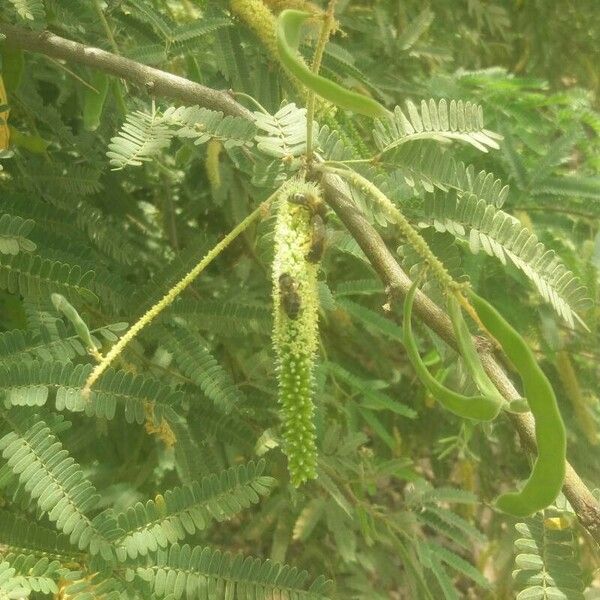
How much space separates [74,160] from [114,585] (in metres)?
1.05

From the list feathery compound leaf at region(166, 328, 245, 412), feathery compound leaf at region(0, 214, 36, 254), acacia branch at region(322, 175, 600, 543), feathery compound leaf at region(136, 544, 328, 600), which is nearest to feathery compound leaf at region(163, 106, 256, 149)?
acacia branch at region(322, 175, 600, 543)

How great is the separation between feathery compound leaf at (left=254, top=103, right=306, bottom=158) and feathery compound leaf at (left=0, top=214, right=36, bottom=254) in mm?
396

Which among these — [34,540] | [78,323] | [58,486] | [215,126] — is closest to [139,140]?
[215,126]

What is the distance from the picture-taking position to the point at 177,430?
4.53ft

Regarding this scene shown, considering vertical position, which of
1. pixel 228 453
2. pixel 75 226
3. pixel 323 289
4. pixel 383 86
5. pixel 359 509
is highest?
pixel 383 86

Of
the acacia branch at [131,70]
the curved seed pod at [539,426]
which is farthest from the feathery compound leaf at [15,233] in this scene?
the curved seed pod at [539,426]

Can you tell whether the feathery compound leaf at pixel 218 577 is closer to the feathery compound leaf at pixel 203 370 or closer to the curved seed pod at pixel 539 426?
the feathery compound leaf at pixel 203 370

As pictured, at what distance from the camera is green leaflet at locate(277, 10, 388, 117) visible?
636mm

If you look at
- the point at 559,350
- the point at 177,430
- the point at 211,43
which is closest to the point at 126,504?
the point at 177,430

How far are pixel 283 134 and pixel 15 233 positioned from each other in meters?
0.45

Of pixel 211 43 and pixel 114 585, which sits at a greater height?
pixel 211 43

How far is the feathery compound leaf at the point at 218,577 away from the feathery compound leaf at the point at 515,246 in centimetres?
52

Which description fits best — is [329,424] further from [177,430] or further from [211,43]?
[211,43]

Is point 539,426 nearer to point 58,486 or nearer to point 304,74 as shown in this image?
point 304,74
